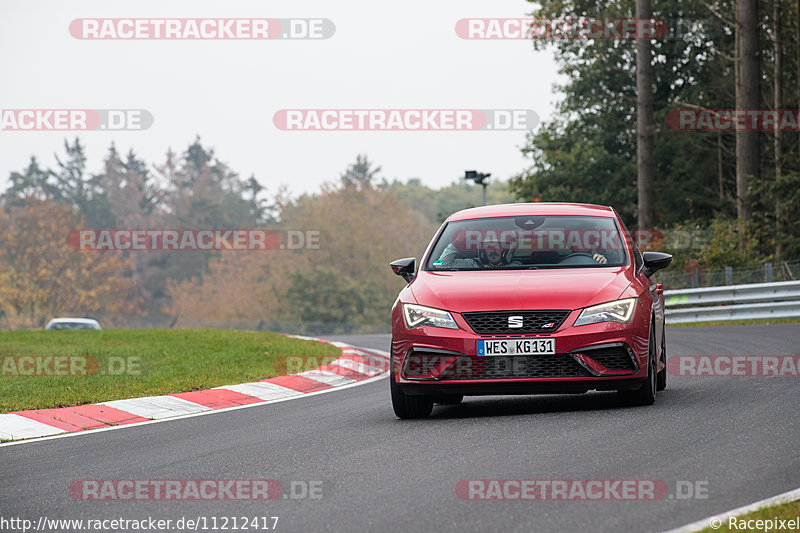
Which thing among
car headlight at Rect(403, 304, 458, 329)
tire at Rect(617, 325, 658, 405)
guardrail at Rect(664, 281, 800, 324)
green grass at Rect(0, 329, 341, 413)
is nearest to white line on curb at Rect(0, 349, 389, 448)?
green grass at Rect(0, 329, 341, 413)

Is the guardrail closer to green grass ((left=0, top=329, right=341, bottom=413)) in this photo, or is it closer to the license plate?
green grass ((left=0, top=329, right=341, bottom=413))

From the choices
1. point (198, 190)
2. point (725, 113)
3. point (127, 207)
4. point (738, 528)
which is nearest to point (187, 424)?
point (738, 528)

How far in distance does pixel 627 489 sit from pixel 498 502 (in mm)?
708

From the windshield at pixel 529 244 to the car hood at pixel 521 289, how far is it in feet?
0.88

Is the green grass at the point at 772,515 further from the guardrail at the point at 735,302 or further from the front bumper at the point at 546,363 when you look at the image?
the guardrail at the point at 735,302

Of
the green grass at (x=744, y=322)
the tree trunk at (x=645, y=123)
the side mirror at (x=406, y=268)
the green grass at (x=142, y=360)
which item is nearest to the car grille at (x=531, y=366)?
the side mirror at (x=406, y=268)

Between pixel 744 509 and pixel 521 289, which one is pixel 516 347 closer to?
pixel 521 289

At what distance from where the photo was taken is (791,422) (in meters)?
7.61

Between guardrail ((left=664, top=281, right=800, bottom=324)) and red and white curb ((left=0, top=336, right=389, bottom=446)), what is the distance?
1197 cm

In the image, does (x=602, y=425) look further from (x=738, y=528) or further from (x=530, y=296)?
(x=738, y=528)

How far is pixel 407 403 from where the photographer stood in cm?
876

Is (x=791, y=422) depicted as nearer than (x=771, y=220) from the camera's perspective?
Yes

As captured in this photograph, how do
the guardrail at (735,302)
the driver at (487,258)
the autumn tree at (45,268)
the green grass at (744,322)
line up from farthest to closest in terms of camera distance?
1. the autumn tree at (45,268)
2. the green grass at (744,322)
3. the guardrail at (735,302)
4. the driver at (487,258)

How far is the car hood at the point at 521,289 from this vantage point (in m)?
8.30
